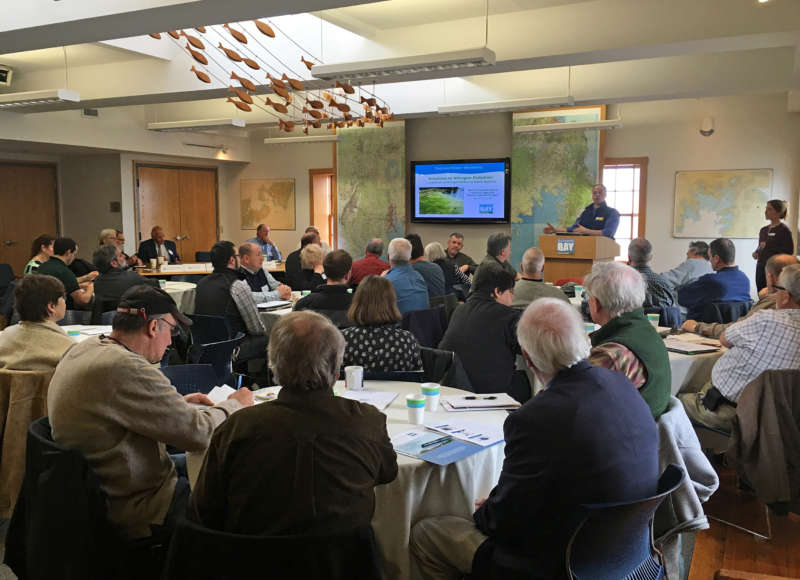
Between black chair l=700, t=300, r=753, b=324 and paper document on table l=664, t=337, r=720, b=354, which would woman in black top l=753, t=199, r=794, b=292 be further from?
paper document on table l=664, t=337, r=720, b=354

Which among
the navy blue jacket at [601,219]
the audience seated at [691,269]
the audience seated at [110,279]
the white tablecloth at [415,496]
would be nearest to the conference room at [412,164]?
the white tablecloth at [415,496]

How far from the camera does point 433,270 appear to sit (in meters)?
6.96

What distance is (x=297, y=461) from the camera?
1784 mm

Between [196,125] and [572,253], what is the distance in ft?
20.7

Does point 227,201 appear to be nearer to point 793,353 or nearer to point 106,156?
point 106,156

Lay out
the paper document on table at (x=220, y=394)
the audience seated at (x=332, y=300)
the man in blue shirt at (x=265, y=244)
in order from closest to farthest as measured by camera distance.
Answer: the paper document on table at (x=220, y=394)
the audience seated at (x=332, y=300)
the man in blue shirt at (x=265, y=244)

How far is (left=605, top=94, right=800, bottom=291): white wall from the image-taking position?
10.1 meters

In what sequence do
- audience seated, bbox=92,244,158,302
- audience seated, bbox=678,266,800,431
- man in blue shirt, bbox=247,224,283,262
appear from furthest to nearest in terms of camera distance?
man in blue shirt, bbox=247,224,283,262 < audience seated, bbox=92,244,158,302 < audience seated, bbox=678,266,800,431

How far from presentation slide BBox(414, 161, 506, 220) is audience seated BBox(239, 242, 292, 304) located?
568 cm

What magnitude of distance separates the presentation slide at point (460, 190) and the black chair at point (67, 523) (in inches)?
387

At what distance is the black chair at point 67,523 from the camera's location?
2.18m

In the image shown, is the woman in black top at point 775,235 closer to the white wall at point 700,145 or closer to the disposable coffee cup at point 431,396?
the white wall at point 700,145

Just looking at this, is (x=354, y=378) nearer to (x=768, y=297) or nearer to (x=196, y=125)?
(x=768, y=297)

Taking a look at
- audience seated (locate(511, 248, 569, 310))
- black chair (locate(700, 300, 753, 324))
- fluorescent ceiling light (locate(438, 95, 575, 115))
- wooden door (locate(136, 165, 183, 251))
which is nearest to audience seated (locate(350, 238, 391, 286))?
audience seated (locate(511, 248, 569, 310))
